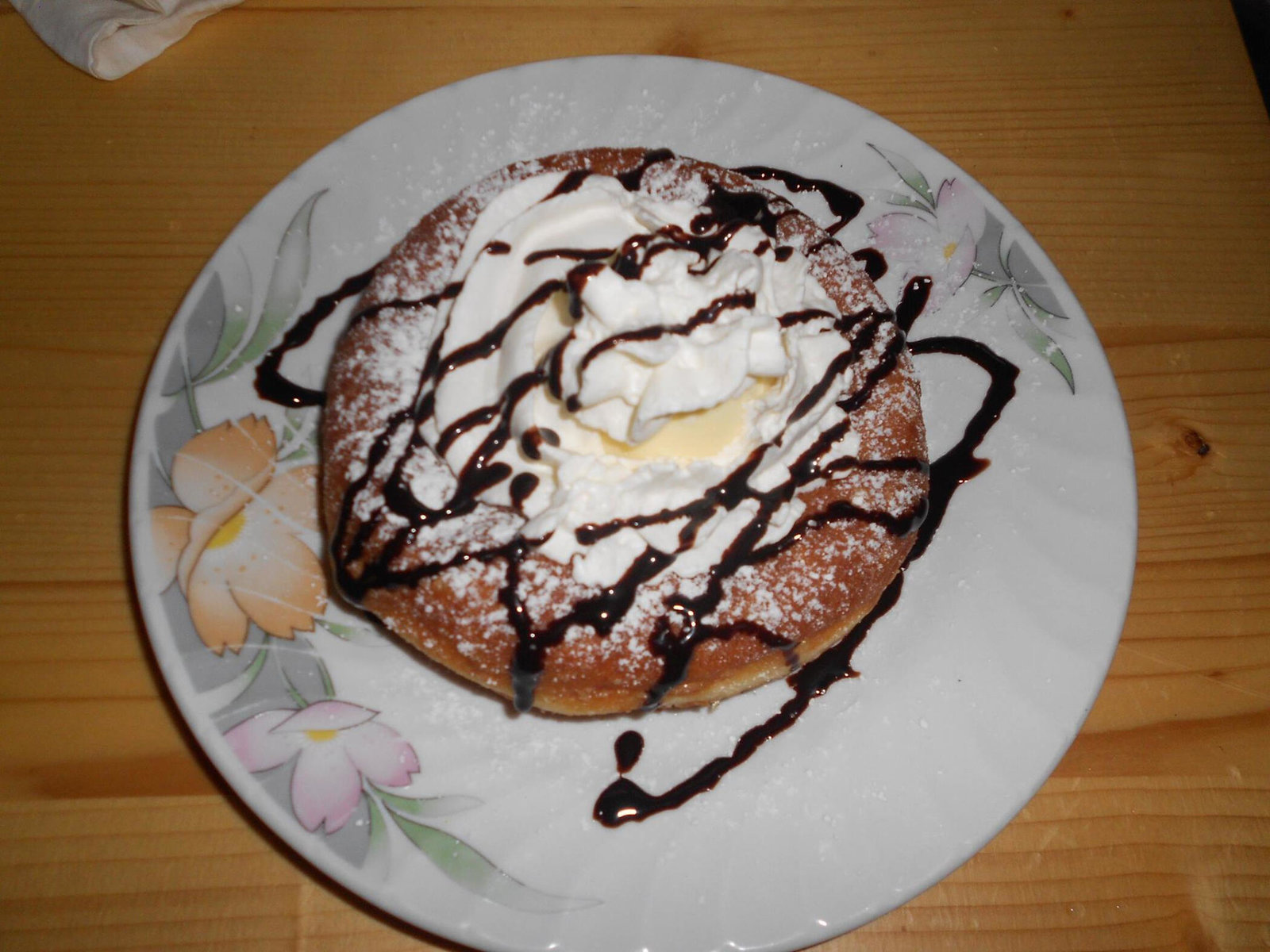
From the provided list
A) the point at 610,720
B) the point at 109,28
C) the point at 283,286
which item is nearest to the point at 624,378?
the point at 610,720

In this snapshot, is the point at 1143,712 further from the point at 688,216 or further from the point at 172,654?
the point at 172,654

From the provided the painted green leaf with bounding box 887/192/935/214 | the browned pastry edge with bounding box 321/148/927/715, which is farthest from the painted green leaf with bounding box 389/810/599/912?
the painted green leaf with bounding box 887/192/935/214

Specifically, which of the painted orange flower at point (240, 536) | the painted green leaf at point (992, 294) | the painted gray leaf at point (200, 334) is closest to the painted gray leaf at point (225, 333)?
the painted gray leaf at point (200, 334)

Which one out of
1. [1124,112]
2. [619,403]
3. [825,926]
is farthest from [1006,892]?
[1124,112]

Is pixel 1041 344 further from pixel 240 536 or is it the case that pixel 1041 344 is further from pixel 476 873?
pixel 240 536

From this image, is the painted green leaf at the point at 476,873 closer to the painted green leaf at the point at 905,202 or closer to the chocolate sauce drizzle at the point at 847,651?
the chocolate sauce drizzle at the point at 847,651

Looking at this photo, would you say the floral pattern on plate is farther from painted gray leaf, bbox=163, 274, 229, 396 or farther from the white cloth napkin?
the white cloth napkin
